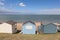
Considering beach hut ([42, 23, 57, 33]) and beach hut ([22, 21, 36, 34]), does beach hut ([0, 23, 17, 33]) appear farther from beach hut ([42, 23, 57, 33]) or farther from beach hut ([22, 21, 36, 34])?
beach hut ([42, 23, 57, 33])

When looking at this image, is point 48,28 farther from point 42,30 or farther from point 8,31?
point 8,31

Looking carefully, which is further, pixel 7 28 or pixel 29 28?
pixel 7 28

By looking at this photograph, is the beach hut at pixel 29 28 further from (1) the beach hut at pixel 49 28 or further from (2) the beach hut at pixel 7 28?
(2) the beach hut at pixel 7 28

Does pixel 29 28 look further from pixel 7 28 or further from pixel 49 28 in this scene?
pixel 7 28

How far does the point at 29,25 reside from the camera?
40.2m

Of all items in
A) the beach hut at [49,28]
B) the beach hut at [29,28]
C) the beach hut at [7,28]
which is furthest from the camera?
the beach hut at [7,28]

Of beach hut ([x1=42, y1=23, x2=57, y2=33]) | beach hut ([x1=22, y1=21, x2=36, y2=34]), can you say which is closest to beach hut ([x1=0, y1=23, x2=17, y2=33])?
beach hut ([x1=22, y1=21, x2=36, y2=34])

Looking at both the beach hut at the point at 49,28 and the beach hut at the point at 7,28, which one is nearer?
the beach hut at the point at 49,28

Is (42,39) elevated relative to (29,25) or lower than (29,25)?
lower

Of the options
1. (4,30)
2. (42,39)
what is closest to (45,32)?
(42,39)

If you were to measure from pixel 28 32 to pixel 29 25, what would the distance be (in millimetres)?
1919

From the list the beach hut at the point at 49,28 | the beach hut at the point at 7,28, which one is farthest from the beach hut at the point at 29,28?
the beach hut at the point at 7,28

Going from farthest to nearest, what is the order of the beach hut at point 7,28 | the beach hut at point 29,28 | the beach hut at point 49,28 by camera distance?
1. the beach hut at point 7,28
2. the beach hut at point 49,28
3. the beach hut at point 29,28

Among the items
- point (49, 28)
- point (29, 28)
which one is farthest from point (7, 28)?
point (49, 28)
